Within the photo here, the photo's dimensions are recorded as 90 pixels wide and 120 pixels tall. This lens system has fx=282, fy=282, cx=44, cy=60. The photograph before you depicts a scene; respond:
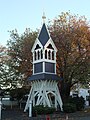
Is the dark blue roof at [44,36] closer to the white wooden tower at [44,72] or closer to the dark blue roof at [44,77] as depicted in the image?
the white wooden tower at [44,72]

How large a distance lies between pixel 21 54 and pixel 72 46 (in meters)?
8.20

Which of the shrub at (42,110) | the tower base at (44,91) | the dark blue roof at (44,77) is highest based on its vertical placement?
the dark blue roof at (44,77)

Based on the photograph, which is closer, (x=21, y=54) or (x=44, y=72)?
(x=44, y=72)

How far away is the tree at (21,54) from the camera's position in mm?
40312

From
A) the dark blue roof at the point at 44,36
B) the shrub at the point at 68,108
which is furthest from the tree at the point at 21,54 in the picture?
the shrub at the point at 68,108

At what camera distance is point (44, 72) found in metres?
33.8

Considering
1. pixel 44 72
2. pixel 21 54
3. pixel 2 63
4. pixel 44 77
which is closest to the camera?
pixel 44 77

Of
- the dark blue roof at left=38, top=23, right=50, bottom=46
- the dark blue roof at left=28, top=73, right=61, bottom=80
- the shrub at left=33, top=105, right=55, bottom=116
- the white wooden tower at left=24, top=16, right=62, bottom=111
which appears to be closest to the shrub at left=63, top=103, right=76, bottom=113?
the white wooden tower at left=24, top=16, right=62, bottom=111

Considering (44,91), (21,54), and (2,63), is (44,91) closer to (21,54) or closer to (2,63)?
(21,54)

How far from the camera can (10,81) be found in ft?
161

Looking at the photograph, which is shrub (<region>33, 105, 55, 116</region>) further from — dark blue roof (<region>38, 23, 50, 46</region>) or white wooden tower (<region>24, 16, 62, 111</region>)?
dark blue roof (<region>38, 23, 50, 46</region>)

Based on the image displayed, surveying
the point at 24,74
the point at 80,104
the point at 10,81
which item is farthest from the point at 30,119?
the point at 10,81

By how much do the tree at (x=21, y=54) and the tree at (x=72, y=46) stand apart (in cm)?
385

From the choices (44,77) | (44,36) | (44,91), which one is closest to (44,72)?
(44,77)
